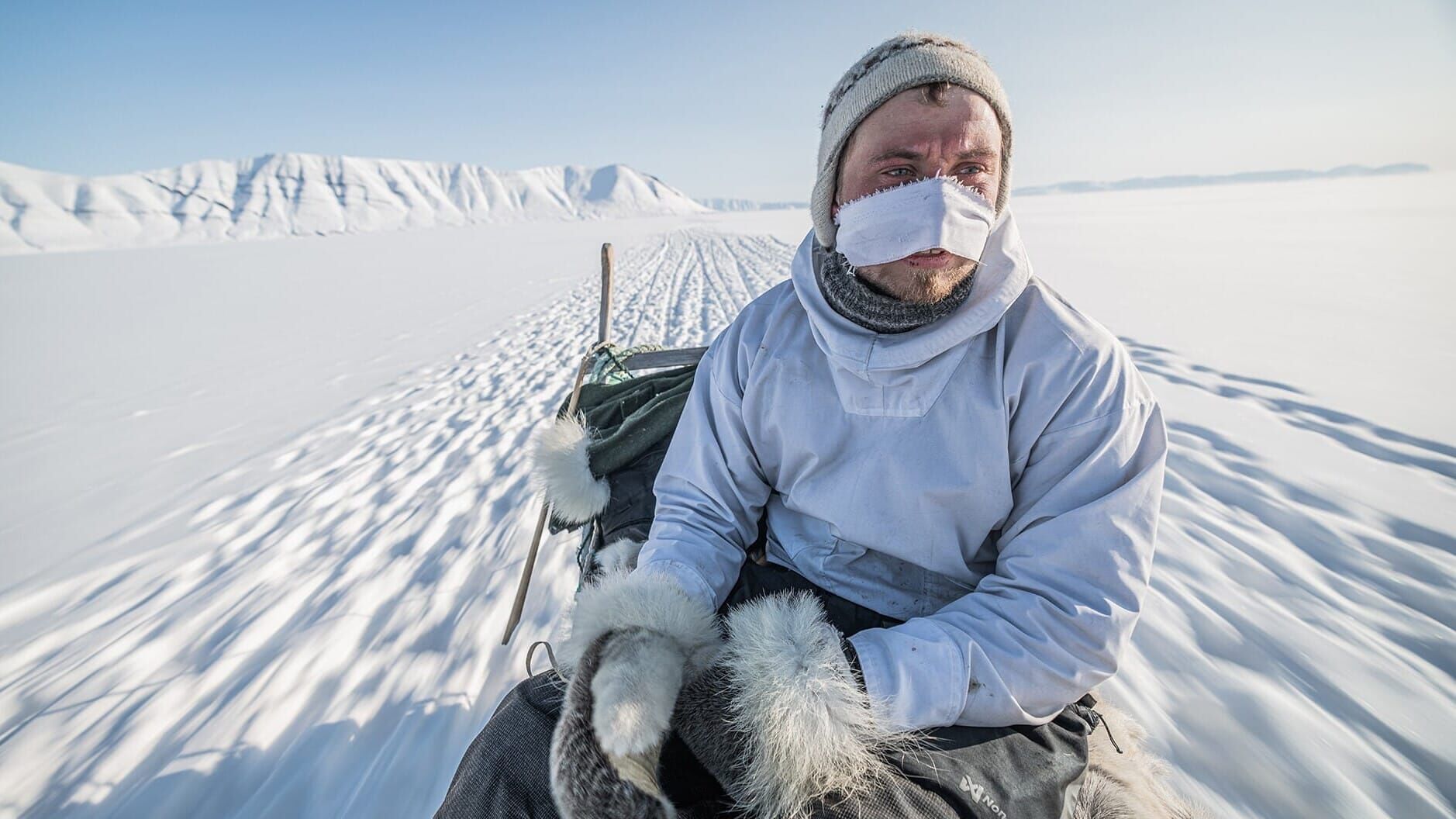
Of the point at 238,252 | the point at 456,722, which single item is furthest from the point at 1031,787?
the point at 238,252

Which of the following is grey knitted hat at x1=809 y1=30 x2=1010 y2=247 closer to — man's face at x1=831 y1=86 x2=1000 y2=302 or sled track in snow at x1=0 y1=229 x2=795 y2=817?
man's face at x1=831 y1=86 x2=1000 y2=302

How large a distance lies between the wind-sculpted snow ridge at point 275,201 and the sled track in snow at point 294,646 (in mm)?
63382

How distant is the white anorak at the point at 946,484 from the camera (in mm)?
964

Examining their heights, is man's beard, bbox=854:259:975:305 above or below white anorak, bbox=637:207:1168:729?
above

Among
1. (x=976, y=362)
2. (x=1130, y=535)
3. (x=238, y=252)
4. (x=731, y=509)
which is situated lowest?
(x=238, y=252)

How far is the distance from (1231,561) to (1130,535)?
6.31 feet

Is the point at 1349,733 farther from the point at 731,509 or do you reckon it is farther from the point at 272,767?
the point at 272,767

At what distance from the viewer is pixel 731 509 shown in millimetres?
1391

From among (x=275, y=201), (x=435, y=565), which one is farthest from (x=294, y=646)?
(x=275, y=201)

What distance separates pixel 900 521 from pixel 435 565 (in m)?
2.29

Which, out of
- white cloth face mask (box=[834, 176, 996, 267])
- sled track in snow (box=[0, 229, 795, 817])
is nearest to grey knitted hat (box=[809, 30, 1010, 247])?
white cloth face mask (box=[834, 176, 996, 267])

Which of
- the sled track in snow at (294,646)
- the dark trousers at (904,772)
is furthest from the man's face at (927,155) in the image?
the sled track in snow at (294,646)

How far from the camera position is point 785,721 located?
2.95 feet

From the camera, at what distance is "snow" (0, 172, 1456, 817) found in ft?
5.50
